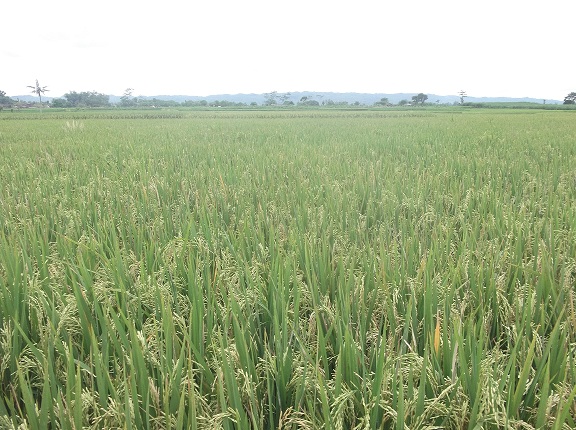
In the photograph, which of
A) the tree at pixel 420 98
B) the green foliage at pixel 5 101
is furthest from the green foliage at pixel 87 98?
the tree at pixel 420 98

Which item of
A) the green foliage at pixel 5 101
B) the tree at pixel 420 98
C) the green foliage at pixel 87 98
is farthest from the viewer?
the tree at pixel 420 98

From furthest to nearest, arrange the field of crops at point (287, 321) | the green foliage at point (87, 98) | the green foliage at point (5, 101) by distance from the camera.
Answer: the green foliage at point (87, 98) → the green foliage at point (5, 101) → the field of crops at point (287, 321)

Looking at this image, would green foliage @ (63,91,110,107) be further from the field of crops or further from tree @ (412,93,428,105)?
the field of crops

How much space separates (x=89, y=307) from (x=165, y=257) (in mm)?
457

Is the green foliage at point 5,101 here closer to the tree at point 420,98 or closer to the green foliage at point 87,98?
the green foliage at point 87,98

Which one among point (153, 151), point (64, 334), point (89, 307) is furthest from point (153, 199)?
point (153, 151)

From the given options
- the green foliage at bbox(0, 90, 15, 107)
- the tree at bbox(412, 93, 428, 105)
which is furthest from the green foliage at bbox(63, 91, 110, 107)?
the tree at bbox(412, 93, 428, 105)

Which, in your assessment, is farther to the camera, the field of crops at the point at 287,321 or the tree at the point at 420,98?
the tree at the point at 420,98

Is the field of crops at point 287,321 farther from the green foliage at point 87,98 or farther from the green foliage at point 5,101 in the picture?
the green foliage at point 87,98

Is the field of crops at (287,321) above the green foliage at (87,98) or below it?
below

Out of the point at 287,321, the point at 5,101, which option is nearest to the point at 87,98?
the point at 5,101

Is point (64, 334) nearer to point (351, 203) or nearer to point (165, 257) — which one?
Answer: point (165, 257)

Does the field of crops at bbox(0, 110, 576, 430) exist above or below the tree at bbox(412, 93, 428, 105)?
below

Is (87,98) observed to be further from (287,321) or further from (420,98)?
(287,321)
